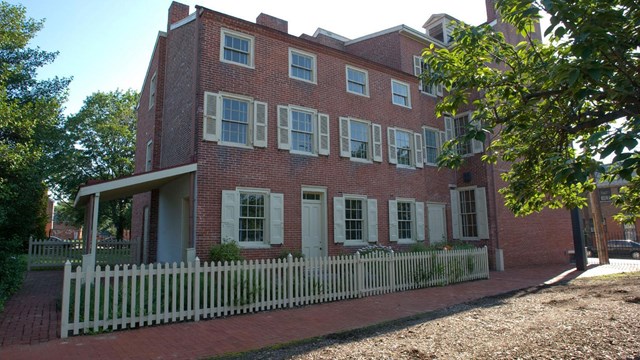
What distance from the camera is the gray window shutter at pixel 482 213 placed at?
1801cm

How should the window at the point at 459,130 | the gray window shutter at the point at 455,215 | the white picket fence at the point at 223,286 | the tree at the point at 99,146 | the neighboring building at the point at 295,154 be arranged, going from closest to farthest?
the white picket fence at the point at 223,286
the neighboring building at the point at 295,154
the gray window shutter at the point at 455,215
the window at the point at 459,130
the tree at the point at 99,146

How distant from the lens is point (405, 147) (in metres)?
17.5

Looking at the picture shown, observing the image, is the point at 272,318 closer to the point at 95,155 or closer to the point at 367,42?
the point at 367,42

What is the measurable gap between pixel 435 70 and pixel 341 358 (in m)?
4.31

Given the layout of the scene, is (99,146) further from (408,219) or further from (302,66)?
(408,219)

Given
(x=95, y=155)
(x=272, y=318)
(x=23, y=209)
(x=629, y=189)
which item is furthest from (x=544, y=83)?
(x=95, y=155)

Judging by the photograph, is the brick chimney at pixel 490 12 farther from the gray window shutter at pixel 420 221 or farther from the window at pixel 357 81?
the gray window shutter at pixel 420 221

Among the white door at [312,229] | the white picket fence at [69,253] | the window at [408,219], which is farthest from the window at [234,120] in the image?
the white picket fence at [69,253]

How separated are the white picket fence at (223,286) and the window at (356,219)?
312 centimetres

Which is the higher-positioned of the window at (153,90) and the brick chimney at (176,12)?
the brick chimney at (176,12)

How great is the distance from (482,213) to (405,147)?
15.1 feet

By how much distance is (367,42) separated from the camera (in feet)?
66.4

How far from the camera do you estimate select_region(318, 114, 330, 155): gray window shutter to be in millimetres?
14469

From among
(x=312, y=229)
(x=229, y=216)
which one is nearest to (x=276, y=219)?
(x=229, y=216)
